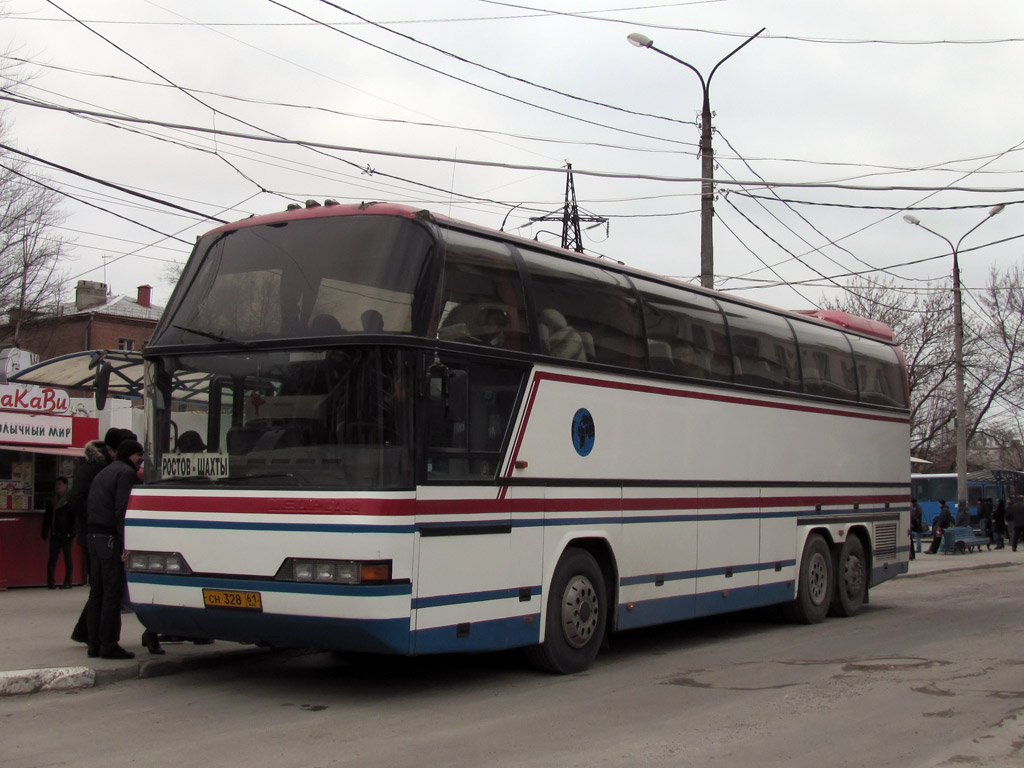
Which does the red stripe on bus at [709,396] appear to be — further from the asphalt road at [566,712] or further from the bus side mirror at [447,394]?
the asphalt road at [566,712]

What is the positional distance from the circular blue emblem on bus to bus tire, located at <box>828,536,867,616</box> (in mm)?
6423

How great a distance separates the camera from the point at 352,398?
26.4 feet

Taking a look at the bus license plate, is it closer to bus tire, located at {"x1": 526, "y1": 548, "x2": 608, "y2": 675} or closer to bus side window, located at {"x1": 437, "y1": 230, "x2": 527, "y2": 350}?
bus side window, located at {"x1": 437, "y1": 230, "x2": 527, "y2": 350}

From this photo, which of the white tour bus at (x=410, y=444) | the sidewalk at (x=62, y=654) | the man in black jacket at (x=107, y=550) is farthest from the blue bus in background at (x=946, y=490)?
the man in black jacket at (x=107, y=550)

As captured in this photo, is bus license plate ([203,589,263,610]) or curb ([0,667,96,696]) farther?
curb ([0,667,96,696])

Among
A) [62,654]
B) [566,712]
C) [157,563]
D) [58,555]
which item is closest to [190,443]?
[157,563]

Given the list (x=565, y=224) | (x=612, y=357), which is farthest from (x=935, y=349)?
(x=612, y=357)

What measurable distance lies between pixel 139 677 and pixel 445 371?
3.84 metres

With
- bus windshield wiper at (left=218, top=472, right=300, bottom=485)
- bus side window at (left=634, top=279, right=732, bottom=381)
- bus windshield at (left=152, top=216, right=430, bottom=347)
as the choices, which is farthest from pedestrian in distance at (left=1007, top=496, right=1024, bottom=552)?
bus windshield wiper at (left=218, top=472, right=300, bottom=485)

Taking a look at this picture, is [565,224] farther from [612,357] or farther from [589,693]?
[589,693]

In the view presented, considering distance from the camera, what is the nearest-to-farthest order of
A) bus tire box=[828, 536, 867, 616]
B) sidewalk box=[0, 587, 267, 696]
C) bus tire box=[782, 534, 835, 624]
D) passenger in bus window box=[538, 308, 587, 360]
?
sidewalk box=[0, 587, 267, 696], passenger in bus window box=[538, 308, 587, 360], bus tire box=[782, 534, 835, 624], bus tire box=[828, 536, 867, 616]

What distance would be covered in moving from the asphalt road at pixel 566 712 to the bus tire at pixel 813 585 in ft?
6.93

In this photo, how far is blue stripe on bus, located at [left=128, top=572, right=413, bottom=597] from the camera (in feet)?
25.6

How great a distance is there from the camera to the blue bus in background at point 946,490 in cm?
4788
